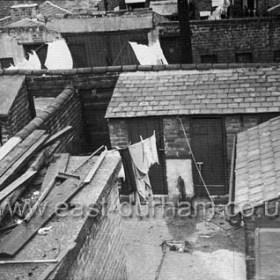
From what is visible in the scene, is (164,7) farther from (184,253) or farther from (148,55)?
(184,253)

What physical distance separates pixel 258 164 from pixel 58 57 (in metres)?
10.3

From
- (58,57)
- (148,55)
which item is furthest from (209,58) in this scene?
(58,57)

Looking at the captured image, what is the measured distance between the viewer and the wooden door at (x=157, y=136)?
1346 centimetres

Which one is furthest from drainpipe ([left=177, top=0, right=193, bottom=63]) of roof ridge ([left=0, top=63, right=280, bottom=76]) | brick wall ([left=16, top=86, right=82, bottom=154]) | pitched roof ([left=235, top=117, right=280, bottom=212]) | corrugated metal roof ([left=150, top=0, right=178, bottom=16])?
corrugated metal roof ([left=150, top=0, right=178, bottom=16])

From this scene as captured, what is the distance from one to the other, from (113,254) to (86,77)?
7.09 metres

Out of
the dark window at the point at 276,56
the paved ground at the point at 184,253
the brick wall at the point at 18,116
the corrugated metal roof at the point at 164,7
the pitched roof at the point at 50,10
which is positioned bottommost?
the paved ground at the point at 184,253

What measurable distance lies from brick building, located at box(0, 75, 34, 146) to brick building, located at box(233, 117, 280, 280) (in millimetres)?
5824

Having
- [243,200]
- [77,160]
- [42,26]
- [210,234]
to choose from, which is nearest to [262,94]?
[210,234]

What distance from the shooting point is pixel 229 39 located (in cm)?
2120

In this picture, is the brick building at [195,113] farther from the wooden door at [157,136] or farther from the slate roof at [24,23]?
the slate roof at [24,23]

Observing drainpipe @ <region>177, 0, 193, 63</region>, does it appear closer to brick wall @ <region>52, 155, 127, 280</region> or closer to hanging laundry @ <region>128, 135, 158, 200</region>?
hanging laundry @ <region>128, 135, 158, 200</region>

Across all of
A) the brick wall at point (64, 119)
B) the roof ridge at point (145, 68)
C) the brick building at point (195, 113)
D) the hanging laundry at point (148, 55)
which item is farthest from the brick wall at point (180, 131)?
the hanging laundry at point (148, 55)

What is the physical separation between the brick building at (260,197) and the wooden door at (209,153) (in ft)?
5.54

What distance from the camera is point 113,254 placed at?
8.77m
